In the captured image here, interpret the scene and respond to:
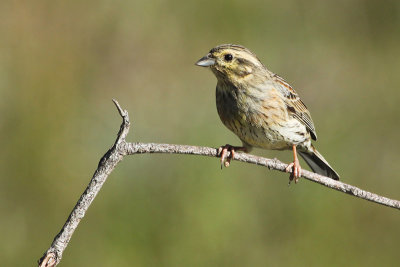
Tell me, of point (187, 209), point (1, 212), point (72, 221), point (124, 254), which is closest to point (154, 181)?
point (187, 209)

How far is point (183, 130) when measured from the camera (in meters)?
6.61

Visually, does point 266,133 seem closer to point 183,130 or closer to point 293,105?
point 293,105

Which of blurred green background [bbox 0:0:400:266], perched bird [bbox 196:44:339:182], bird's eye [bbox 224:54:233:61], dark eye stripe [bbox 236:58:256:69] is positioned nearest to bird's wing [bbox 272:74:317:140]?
perched bird [bbox 196:44:339:182]

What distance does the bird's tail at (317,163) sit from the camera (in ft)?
17.2

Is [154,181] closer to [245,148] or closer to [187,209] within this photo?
[187,209]

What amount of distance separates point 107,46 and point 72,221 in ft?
17.4

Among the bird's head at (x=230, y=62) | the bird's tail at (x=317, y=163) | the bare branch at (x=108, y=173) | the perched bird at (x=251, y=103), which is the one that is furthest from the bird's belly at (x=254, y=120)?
the bare branch at (x=108, y=173)

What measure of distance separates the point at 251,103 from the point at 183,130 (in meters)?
1.99

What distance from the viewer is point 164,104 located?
7145mm

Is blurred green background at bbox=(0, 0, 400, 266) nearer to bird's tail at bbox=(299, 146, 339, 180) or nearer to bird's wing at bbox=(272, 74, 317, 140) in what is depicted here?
bird's tail at bbox=(299, 146, 339, 180)

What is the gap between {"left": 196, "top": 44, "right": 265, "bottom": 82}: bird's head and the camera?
4617 mm

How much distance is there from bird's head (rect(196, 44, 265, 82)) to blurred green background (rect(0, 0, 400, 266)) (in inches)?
52.2

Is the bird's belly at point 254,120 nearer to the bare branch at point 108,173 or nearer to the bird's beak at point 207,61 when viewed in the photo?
the bird's beak at point 207,61

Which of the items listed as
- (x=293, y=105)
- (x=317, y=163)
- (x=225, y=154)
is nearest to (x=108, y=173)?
(x=225, y=154)
